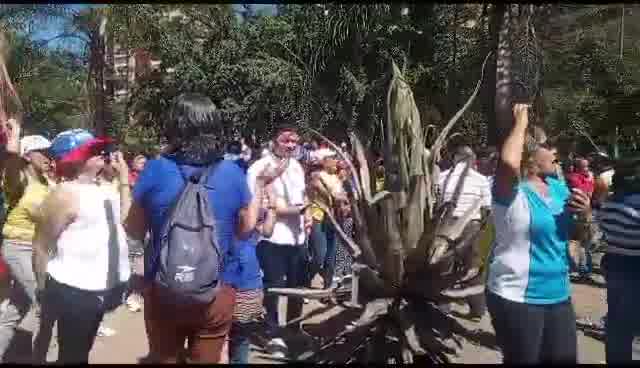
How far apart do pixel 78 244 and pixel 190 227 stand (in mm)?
962

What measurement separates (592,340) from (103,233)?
13.2ft

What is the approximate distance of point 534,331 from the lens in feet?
10.5

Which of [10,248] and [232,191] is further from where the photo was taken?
[10,248]

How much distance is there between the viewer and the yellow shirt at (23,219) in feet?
14.8

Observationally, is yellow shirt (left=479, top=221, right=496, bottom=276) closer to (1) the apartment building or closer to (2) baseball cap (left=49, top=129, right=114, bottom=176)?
(2) baseball cap (left=49, top=129, right=114, bottom=176)

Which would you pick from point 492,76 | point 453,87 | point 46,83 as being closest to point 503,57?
point 492,76

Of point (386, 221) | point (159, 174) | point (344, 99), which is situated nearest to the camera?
point (159, 174)

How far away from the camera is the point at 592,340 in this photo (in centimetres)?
555

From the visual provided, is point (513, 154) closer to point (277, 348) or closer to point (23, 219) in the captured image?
point (277, 348)

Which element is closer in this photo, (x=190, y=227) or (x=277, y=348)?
(x=190, y=227)

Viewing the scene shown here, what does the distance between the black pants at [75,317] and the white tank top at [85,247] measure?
0.15 feet

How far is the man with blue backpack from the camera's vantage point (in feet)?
9.39

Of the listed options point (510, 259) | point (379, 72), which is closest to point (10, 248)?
point (510, 259)

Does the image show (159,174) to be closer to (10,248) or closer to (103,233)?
(103,233)
